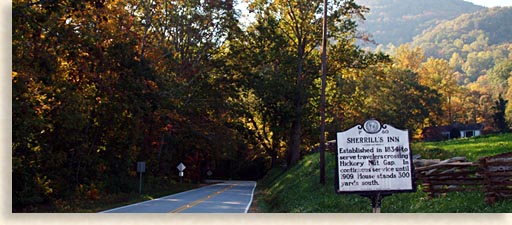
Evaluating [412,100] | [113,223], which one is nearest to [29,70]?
[113,223]

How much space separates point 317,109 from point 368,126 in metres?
27.2

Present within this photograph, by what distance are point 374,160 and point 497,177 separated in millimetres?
3969

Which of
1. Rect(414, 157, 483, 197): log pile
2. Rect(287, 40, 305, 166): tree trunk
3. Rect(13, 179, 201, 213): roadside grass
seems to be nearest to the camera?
Rect(414, 157, 483, 197): log pile

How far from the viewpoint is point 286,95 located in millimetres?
33125

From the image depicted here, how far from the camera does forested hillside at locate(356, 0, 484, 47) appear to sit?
382 feet

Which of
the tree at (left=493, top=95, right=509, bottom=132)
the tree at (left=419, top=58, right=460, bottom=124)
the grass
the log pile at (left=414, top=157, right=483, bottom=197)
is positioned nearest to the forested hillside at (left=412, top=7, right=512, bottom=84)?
the tree at (left=419, top=58, right=460, bottom=124)

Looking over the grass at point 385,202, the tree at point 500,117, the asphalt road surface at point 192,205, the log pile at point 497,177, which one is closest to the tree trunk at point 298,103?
the asphalt road surface at point 192,205

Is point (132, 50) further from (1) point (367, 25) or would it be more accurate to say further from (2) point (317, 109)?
(1) point (367, 25)

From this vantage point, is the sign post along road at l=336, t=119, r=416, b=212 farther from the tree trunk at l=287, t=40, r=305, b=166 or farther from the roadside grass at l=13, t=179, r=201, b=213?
the tree trunk at l=287, t=40, r=305, b=166

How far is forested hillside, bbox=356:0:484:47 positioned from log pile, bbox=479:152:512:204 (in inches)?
3983

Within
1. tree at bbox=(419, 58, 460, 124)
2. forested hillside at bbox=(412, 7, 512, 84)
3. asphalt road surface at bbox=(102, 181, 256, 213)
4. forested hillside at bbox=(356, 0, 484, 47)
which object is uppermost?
forested hillside at bbox=(356, 0, 484, 47)

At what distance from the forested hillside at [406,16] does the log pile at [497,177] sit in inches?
3983

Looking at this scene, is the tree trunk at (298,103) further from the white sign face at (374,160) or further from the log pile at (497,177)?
the white sign face at (374,160)

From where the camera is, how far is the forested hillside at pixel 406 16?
116m
